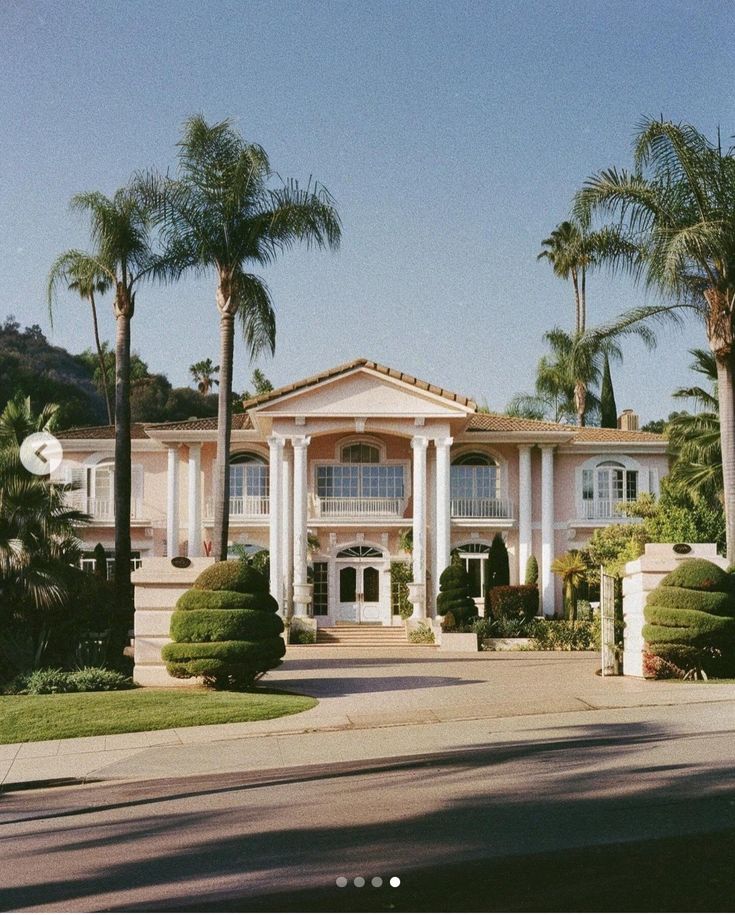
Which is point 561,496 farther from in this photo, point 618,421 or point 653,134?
point 653,134

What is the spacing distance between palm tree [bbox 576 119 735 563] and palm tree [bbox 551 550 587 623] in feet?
41.5

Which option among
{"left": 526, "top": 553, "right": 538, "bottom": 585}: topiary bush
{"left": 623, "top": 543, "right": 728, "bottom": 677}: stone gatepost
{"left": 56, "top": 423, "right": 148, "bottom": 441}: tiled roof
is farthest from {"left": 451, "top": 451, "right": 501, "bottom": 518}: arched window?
{"left": 623, "top": 543, "right": 728, "bottom": 677}: stone gatepost

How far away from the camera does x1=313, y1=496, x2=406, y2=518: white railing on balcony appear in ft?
131

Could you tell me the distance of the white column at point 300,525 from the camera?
36.0 meters

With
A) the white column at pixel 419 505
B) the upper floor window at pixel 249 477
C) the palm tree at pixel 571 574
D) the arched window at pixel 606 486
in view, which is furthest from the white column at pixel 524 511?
the upper floor window at pixel 249 477

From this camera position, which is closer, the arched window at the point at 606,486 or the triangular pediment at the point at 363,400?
the triangular pediment at the point at 363,400

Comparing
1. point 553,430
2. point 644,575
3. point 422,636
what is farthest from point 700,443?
point 644,575

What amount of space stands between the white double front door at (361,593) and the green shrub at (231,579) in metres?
20.7

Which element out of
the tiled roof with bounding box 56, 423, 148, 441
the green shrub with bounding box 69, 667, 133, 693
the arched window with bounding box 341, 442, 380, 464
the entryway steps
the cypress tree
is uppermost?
the cypress tree

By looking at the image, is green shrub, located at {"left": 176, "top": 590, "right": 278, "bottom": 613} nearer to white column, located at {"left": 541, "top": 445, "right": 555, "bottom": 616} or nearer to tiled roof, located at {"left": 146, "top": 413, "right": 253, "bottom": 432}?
tiled roof, located at {"left": 146, "top": 413, "right": 253, "bottom": 432}

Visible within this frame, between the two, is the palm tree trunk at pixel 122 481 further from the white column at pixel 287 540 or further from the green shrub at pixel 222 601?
the white column at pixel 287 540

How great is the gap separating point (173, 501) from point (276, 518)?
504 cm

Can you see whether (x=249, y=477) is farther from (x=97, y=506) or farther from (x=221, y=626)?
(x=221, y=626)

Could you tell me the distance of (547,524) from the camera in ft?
132
